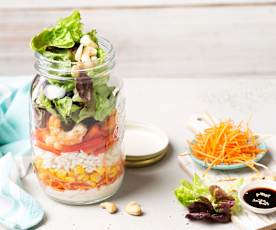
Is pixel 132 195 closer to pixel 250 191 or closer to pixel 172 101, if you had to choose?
pixel 250 191

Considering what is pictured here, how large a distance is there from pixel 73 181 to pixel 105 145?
4.2 inches

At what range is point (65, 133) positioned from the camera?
5.06ft

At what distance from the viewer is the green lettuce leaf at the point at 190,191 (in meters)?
1.58

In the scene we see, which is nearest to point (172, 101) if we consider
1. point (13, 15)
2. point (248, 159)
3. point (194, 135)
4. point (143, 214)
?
point (194, 135)

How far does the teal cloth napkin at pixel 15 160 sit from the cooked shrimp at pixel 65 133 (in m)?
0.16

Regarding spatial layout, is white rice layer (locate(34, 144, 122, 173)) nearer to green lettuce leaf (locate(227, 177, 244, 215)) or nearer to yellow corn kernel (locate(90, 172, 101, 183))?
yellow corn kernel (locate(90, 172, 101, 183))

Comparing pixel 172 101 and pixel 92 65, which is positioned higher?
pixel 92 65

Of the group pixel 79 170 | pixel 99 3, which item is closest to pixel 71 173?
pixel 79 170

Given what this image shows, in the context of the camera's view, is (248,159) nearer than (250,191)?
No

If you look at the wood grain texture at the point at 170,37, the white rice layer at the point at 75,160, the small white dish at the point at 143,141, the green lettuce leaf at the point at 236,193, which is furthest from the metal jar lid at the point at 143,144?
the wood grain texture at the point at 170,37

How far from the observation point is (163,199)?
164 centimetres

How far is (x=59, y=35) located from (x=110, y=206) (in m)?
0.39

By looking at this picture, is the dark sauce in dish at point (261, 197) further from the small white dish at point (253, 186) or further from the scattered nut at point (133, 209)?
the scattered nut at point (133, 209)

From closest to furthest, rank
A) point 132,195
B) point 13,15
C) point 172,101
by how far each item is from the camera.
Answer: point 132,195 → point 172,101 → point 13,15
